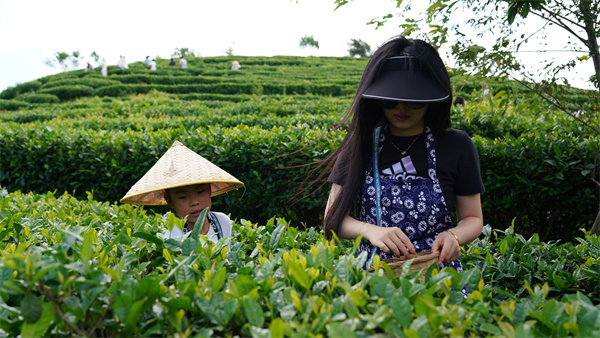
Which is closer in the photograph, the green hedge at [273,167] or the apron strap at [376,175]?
the apron strap at [376,175]

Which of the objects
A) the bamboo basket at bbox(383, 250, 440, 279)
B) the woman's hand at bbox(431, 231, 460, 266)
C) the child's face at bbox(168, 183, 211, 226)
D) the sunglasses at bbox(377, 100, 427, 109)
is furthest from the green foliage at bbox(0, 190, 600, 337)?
the child's face at bbox(168, 183, 211, 226)

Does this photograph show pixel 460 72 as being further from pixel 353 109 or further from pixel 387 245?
pixel 387 245

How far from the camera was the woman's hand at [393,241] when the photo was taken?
1.65m

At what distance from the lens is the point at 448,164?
1896 mm

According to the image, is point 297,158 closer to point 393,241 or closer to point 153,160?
point 153,160

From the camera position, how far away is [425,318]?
1.04 m

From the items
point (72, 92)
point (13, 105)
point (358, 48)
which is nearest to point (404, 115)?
point (13, 105)

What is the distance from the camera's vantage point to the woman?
1807 mm

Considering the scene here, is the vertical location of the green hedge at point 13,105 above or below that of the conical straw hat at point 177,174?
above

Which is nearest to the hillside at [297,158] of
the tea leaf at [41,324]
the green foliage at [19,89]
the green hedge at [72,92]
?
the tea leaf at [41,324]

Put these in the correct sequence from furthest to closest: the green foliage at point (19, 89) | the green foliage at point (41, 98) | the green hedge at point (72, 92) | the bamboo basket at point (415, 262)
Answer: the green foliage at point (19, 89) < the green hedge at point (72, 92) < the green foliage at point (41, 98) < the bamboo basket at point (415, 262)

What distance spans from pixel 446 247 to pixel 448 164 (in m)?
0.37

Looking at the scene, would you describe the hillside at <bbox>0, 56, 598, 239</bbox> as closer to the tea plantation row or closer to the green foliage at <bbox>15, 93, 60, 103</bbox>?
the tea plantation row

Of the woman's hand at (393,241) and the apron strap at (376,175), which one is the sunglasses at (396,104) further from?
the woman's hand at (393,241)
